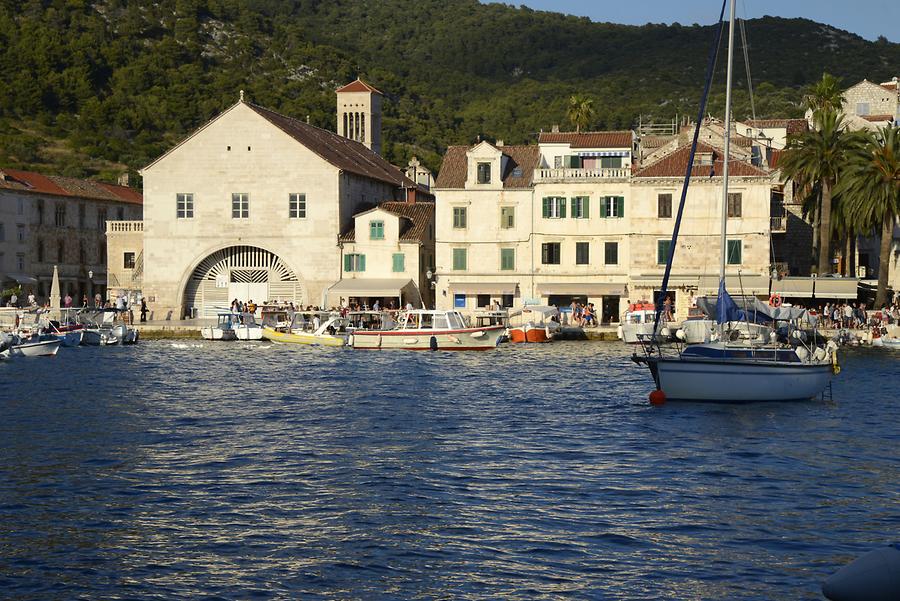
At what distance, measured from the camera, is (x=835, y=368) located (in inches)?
1614

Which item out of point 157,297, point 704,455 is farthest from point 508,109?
point 704,455

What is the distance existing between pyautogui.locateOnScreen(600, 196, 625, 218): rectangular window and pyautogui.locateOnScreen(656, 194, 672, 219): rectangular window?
85.4 inches

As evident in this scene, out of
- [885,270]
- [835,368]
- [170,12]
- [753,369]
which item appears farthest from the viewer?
[170,12]

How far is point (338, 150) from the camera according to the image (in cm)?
8944

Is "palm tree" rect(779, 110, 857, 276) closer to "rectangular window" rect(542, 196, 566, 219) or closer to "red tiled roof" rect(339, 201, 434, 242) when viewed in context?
"rectangular window" rect(542, 196, 566, 219)

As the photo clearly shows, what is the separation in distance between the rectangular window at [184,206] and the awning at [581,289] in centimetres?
2344

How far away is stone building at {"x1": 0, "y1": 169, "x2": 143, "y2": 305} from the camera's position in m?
94.5

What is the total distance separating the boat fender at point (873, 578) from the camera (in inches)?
547

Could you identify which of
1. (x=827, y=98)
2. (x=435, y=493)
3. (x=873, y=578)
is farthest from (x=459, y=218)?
(x=873, y=578)

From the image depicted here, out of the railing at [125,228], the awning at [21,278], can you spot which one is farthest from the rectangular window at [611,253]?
the awning at [21,278]

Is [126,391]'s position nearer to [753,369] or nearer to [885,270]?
[753,369]

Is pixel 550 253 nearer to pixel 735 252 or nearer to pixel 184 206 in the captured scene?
pixel 735 252

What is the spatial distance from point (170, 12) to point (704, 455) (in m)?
163

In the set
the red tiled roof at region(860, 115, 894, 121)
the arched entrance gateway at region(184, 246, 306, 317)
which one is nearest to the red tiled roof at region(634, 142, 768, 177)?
the arched entrance gateway at region(184, 246, 306, 317)
